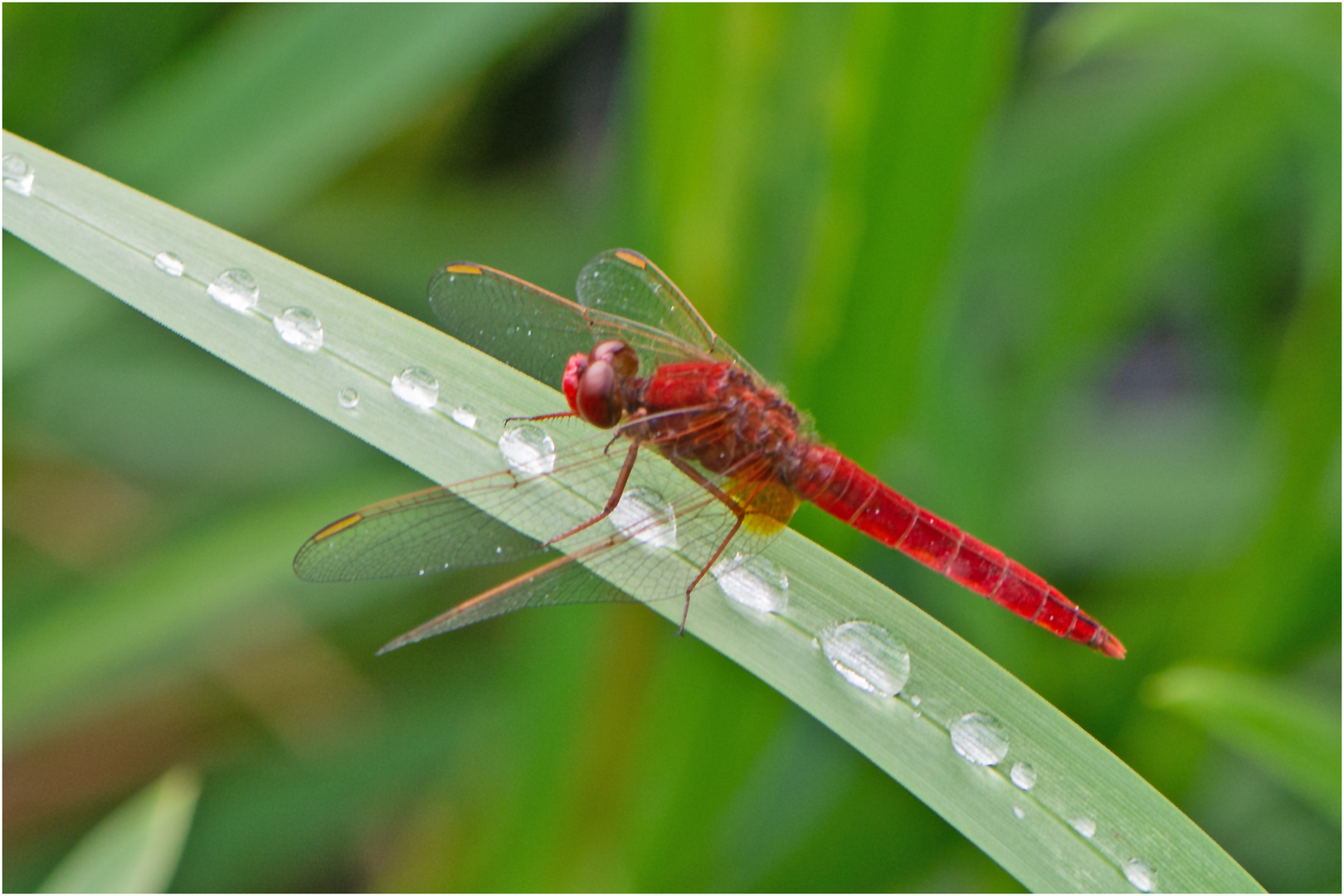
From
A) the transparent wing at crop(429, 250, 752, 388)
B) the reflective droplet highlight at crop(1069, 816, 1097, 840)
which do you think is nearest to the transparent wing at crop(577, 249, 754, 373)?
the transparent wing at crop(429, 250, 752, 388)

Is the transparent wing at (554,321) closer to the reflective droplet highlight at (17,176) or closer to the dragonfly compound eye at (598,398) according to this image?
the dragonfly compound eye at (598,398)

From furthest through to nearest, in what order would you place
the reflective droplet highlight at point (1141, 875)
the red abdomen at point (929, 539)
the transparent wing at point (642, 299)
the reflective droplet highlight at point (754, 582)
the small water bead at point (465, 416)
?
the transparent wing at point (642, 299)
the red abdomen at point (929, 539)
the small water bead at point (465, 416)
the reflective droplet highlight at point (754, 582)
the reflective droplet highlight at point (1141, 875)

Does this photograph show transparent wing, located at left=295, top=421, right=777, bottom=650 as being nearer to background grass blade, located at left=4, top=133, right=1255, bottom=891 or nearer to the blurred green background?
background grass blade, located at left=4, top=133, right=1255, bottom=891

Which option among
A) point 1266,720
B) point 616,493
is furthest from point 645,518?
point 1266,720

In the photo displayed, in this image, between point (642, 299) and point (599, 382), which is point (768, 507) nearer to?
point (599, 382)

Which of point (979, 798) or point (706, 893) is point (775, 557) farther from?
point (706, 893)

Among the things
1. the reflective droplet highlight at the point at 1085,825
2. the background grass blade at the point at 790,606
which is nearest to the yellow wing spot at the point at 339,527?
the background grass blade at the point at 790,606
